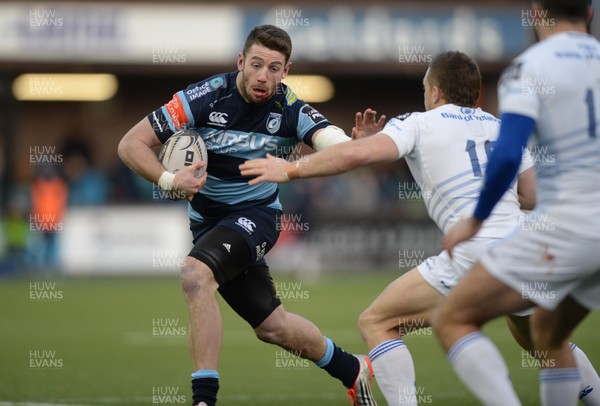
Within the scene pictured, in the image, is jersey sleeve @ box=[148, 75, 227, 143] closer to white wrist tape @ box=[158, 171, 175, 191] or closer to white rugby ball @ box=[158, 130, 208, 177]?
white rugby ball @ box=[158, 130, 208, 177]

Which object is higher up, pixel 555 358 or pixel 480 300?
pixel 480 300

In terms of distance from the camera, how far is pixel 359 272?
21.5 m

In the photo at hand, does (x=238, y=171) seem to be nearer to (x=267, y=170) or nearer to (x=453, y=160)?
(x=267, y=170)

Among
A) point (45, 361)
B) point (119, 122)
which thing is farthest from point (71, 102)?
point (45, 361)

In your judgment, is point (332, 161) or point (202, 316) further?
point (202, 316)

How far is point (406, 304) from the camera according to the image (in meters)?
5.88

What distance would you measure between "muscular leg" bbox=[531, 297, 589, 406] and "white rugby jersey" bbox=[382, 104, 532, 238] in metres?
0.86

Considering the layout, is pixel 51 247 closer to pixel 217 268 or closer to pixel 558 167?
pixel 217 268

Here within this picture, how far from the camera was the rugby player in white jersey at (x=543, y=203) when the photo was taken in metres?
4.45

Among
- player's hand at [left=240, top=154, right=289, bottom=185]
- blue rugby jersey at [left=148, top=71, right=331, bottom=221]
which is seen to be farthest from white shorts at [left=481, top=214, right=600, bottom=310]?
blue rugby jersey at [left=148, top=71, right=331, bottom=221]

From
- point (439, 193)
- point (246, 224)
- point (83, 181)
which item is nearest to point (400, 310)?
point (439, 193)

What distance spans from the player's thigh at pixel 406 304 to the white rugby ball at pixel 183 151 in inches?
60.2

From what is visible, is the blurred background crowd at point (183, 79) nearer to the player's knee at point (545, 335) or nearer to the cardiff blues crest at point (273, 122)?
the cardiff blues crest at point (273, 122)

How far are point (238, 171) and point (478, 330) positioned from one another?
2.70 meters
